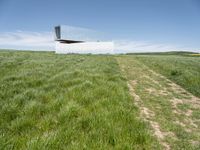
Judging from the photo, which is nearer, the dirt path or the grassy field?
the grassy field

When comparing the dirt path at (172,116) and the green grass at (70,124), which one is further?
the dirt path at (172,116)

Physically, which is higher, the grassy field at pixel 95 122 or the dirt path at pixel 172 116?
the grassy field at pixel 95 122

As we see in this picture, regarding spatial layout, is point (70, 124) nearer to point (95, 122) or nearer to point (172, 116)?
point (95, 122)

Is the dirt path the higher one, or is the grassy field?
the grassy field

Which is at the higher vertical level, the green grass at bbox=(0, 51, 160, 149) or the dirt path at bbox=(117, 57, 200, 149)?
the green grass at bbox=(0, 51, 160, 149)

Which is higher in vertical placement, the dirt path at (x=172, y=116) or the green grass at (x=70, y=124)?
the green grass at (x=70, y=124)

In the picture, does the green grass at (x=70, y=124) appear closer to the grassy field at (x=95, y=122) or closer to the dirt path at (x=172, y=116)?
the grassy field at (x=95, y=122)

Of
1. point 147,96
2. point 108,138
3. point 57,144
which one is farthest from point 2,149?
point 147,96

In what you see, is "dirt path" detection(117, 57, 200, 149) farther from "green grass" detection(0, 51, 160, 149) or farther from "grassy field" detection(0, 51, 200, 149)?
"green grass" detection(0, 51, 160, 149)

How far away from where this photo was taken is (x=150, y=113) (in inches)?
205

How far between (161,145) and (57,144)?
183cm

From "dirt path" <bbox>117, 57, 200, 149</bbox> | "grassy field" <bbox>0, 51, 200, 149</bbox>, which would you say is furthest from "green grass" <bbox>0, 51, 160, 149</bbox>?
"dirt path" <bbox>117, 57, 200, 149</bbox>

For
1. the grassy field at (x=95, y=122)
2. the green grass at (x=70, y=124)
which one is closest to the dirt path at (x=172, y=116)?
the grassy field at (x=95, y=122)

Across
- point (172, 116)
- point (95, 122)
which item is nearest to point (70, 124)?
point (95, 122)
